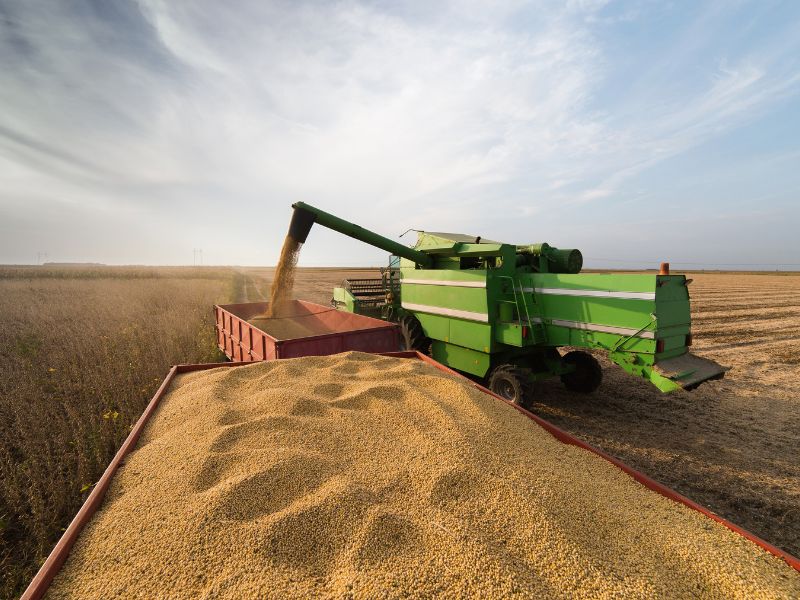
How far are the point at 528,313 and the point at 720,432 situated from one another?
2.71m

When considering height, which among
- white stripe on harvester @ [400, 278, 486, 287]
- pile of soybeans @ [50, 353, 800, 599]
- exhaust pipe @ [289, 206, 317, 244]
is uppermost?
exhaust pipe @ [289, 206, 317, 244]

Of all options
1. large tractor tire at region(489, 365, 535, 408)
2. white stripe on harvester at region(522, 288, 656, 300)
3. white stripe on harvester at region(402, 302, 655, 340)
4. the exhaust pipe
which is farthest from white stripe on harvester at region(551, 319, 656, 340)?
the exhaust pipe

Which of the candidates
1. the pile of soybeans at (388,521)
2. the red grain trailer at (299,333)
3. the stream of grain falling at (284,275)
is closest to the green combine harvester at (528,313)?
the stream of grain falling at (284,275)

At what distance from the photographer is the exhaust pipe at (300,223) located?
5.55m

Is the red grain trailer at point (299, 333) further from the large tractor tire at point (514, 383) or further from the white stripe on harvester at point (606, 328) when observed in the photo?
the white stripe on harvester at point (606, 328)

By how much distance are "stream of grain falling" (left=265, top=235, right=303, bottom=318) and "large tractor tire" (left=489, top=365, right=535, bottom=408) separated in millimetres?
3405

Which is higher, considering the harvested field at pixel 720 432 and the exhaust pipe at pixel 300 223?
the exhaust pipe at pixel 300 223

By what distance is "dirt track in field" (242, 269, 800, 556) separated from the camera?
125 inches

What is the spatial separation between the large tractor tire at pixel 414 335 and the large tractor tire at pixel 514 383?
165 cm

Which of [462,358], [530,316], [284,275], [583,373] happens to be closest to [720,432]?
[583,373]

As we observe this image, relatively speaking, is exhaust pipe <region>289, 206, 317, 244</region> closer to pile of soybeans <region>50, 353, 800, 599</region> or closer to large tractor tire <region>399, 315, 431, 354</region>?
large tractor tire <region>399, 315, 431, 354</region>

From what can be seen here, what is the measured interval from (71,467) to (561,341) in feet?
17.4

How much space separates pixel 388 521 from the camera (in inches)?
58.5

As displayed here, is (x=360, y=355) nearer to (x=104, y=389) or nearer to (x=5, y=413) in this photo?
(x=104, y=389)
